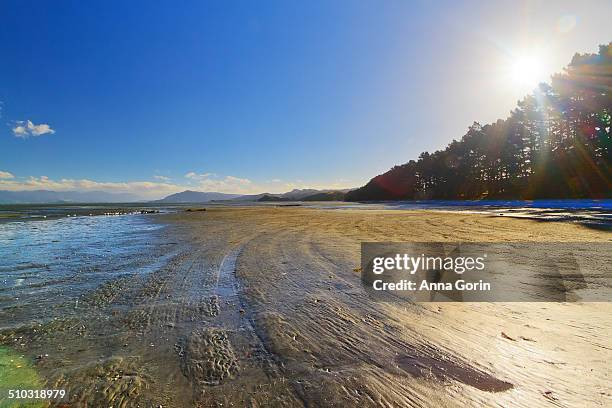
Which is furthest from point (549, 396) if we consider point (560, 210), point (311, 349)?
point (560, 210)

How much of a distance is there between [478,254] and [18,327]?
9.53 meters

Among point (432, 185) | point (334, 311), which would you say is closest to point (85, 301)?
point (334, 311)

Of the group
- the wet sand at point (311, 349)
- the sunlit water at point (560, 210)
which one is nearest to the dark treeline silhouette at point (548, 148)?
the sunlit water at point (560, 210)

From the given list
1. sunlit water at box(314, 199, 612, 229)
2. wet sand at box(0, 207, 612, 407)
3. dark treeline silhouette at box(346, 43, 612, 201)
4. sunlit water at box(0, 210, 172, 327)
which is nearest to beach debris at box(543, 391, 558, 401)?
wet sand at box(0, 207, 612, 407)

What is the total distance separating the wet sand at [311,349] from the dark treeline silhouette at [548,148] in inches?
1870

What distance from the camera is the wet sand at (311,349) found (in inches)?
98.3

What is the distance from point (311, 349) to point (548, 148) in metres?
63.9

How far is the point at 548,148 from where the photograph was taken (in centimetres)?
5016

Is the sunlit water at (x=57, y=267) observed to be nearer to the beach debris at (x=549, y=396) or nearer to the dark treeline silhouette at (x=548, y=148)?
the beach debris at (x=549, y=396)

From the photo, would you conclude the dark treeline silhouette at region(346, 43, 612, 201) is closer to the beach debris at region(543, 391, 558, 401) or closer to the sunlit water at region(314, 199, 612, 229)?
the sunlit water at region(314, 199, 612, 229)

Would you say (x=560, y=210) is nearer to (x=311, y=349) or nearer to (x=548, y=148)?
(x=311, y=349)

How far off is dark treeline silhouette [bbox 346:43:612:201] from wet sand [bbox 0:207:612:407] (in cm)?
4750

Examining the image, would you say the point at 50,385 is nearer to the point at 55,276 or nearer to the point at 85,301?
the point at 85,301

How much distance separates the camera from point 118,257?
8.77m
